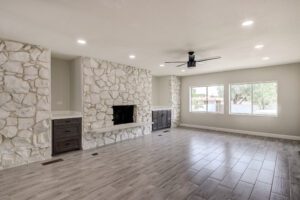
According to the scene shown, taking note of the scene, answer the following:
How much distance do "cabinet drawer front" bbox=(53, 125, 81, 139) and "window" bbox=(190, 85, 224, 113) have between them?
581 cm

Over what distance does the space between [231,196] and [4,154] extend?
441 cm

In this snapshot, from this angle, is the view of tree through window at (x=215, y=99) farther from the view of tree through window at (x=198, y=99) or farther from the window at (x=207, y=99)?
the view of tree through window at (x=198, y=99)

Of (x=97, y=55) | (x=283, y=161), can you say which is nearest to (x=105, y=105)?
(x=97, y=55)

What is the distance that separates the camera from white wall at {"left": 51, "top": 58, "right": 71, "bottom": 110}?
16.2 feet

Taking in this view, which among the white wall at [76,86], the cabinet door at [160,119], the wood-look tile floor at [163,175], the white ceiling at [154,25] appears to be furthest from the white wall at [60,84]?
the cabinet door at [160,119]

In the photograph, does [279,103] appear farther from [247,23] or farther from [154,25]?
[154,25]

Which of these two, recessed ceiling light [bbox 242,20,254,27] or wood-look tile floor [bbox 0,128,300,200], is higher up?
recessed ceiling light [bbox 242,20,254,27]

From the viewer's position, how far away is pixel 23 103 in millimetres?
3676

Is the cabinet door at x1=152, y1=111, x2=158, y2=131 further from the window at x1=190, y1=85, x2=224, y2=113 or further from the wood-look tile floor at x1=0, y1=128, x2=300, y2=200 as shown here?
the wood-look tile floor at x1=0, y1=128, x2=300, y2=200

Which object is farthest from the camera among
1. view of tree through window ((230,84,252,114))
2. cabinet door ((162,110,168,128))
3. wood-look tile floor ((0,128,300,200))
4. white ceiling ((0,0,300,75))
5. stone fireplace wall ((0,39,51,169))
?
cabinet door ((162,110,168,128))

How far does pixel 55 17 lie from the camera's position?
2537 mm

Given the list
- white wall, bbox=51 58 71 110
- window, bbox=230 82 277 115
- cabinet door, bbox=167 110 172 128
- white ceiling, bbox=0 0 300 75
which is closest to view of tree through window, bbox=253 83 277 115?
window, bbox=230 82 277 115

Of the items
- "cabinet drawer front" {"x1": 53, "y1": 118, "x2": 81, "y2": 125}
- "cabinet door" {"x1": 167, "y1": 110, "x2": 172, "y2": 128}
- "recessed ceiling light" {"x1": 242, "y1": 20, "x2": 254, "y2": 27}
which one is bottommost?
"cabinet door" {"x1": 167, "y1": 110, "x2": 172, "y2": 128}

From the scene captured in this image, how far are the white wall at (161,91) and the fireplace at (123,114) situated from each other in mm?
2567
